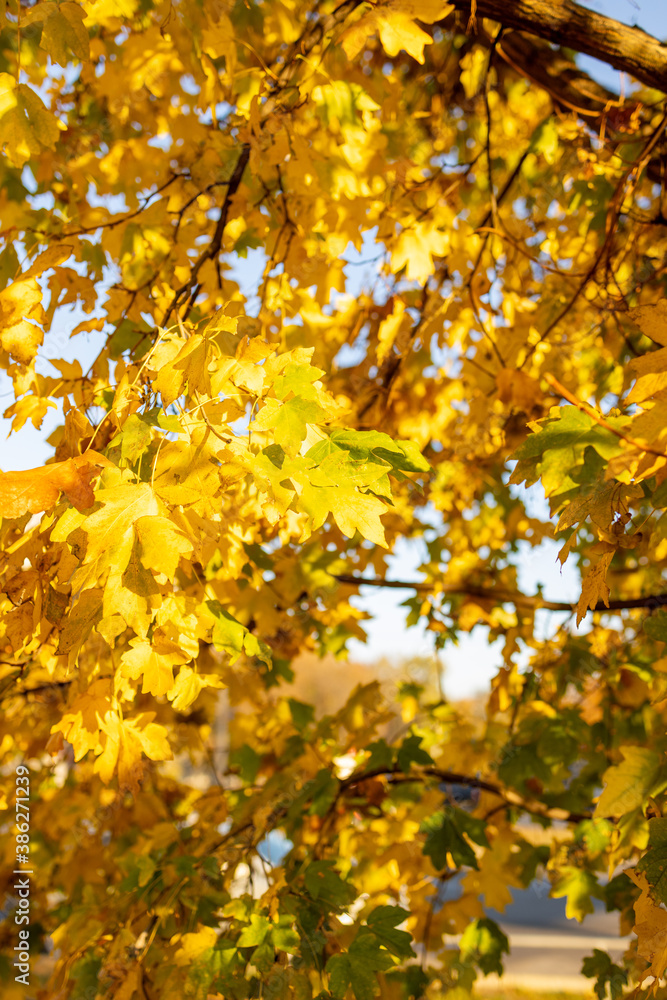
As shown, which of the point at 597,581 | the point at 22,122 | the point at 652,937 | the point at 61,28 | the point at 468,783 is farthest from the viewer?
the point at 468,783

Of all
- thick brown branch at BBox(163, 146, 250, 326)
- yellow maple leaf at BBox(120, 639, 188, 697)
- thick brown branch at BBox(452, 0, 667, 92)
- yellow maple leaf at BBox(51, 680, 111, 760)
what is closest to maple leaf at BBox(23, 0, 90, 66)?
thick brown branch at BBox(163, 146, 250, 326)

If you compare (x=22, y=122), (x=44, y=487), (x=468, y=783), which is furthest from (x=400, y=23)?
(x=468, y=783)

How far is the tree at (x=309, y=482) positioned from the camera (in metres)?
1.24

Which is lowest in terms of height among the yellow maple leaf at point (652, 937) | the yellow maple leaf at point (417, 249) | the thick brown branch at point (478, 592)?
the yellow maple leaf at point (652, 937)

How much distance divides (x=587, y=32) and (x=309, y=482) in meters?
1.64

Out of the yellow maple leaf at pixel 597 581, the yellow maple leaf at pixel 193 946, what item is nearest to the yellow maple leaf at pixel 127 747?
the yellow maple leaf at pixel 193 946

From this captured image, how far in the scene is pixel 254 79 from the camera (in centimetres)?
228

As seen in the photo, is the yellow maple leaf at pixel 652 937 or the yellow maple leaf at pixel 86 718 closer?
the yellow maple leaf at pixel 652 937

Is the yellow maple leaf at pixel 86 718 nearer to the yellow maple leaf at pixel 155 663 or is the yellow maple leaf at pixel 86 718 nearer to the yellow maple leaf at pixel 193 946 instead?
the yellow maple leaf at pixel 155 663

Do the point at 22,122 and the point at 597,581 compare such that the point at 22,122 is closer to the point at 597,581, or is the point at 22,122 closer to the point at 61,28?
the point at 61,28

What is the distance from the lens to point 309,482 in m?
1.17

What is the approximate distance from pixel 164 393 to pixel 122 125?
316cm

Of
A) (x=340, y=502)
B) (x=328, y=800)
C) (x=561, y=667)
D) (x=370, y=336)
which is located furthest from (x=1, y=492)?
(x=561, y=667)

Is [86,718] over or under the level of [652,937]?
over
